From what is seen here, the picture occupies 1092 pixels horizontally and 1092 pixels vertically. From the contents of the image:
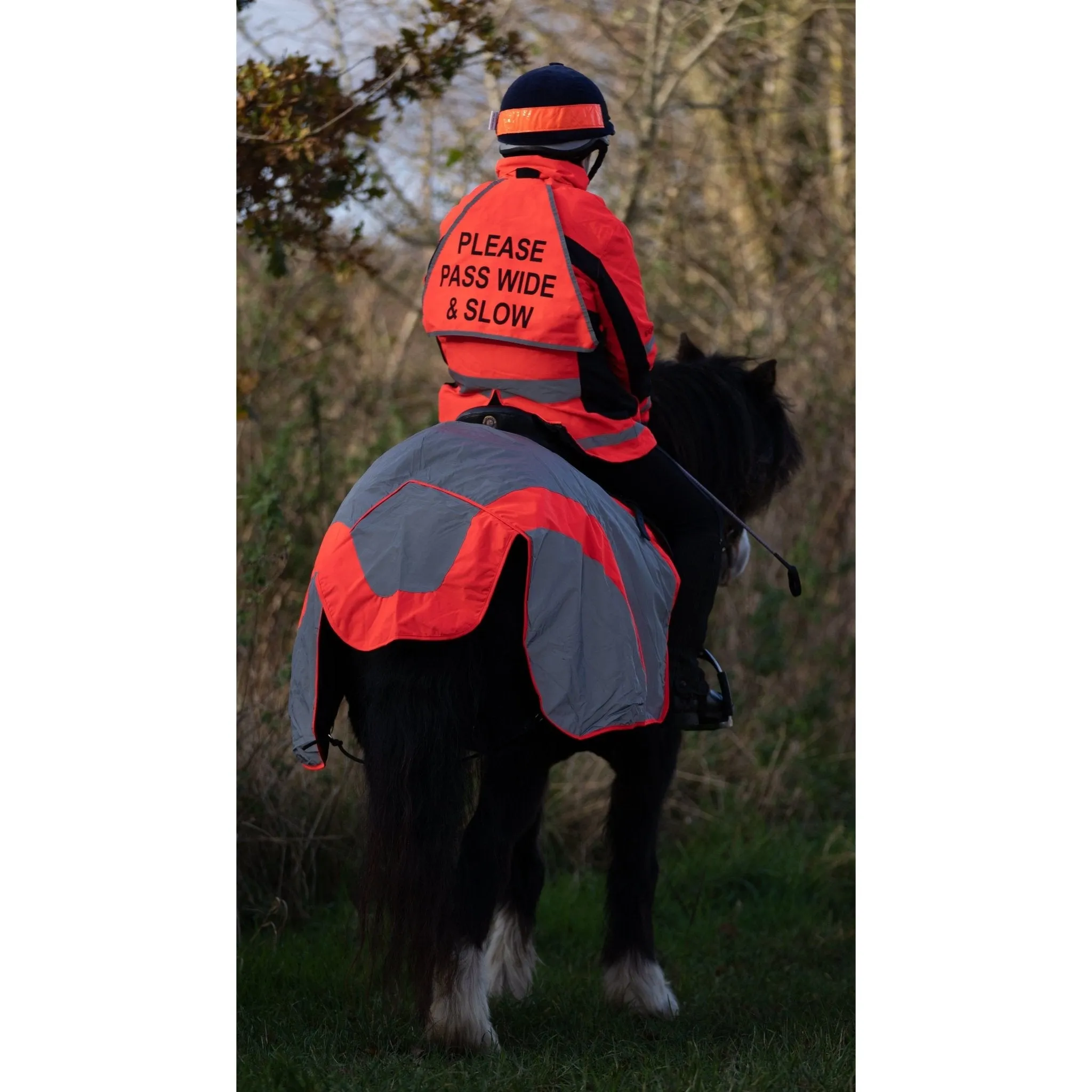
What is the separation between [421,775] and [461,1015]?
2.23 ft

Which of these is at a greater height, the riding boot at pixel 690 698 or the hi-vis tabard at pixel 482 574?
the hi-vis tabard at pixel 482 574

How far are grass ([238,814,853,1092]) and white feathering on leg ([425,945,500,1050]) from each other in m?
0.04

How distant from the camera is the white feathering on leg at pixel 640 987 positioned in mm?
4312

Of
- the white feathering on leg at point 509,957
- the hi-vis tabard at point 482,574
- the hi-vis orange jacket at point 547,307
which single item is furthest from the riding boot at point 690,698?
the white feathering on leg at point 509,957

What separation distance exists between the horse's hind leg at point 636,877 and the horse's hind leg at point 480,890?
0.59m

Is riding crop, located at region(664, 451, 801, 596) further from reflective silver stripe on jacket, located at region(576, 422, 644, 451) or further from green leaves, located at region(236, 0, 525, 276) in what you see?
green leaves, located at region(236, 0, 525, 276)

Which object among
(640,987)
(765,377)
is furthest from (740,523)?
(640,987)

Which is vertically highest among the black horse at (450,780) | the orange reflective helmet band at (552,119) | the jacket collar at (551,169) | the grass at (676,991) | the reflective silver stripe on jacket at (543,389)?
the orange reflective helmet band at (552,119)

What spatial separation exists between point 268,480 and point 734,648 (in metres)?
2.77

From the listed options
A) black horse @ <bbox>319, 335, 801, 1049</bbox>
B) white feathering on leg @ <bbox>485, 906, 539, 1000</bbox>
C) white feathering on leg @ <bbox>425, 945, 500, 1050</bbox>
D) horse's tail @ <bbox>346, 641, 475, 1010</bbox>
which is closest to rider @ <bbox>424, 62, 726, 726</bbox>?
black horse @ <bbox>319, 335, 801, 1049</bbox>

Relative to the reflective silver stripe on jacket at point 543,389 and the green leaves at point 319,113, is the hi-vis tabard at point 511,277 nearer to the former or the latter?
the reflective silver stripe on jacket at point 543,389

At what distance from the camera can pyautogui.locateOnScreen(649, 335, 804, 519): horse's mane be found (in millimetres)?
4340

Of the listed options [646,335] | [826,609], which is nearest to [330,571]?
[646,335]

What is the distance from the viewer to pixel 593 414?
3740 mm
